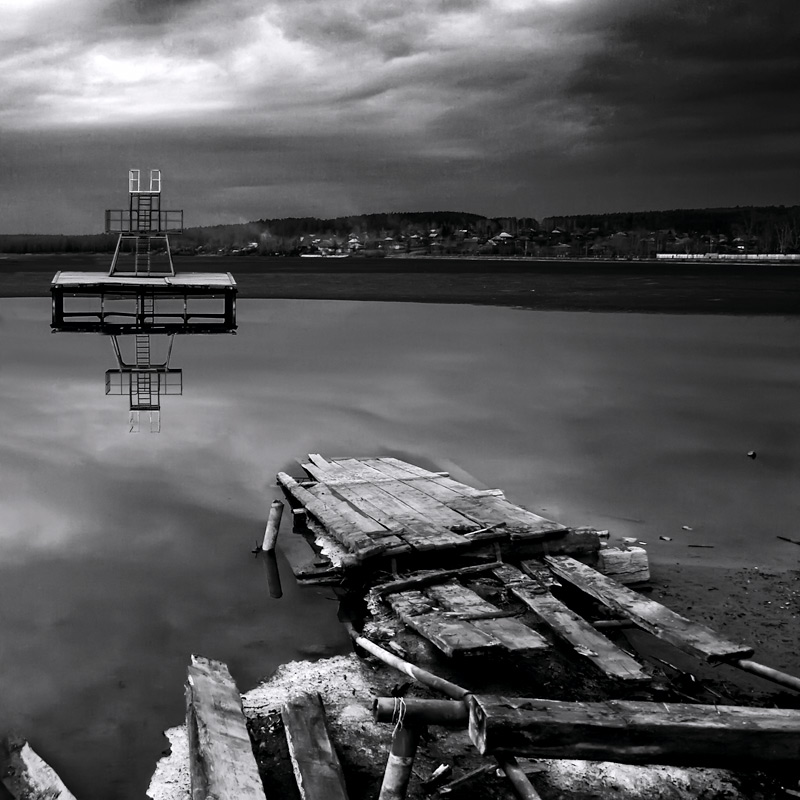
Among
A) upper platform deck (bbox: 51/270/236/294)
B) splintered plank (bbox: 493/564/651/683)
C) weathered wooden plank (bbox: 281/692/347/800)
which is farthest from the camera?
upper platform deck (bbox: 51/270/236/294)

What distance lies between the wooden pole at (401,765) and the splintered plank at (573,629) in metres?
2.34

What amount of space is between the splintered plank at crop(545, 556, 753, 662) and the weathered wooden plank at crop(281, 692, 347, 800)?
305cm

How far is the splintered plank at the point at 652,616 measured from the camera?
7.24 metres

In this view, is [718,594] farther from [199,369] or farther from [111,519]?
[199,369]

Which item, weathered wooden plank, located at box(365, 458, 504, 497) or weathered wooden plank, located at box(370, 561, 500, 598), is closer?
weathered wooden plank, located at box(370, 561, 500, 598)

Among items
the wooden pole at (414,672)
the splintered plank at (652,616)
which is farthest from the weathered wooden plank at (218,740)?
the splintered plank at (652,616)

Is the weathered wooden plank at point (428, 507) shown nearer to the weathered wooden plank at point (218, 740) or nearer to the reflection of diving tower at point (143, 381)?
the weathered wooden plank at point (218, 740)

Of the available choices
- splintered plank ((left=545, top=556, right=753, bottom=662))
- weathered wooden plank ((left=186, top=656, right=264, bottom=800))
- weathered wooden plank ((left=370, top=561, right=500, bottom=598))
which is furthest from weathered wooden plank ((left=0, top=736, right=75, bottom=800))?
splintered plank ((left=545, top=556, right=753, bottom=662))

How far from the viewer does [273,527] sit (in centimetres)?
1148

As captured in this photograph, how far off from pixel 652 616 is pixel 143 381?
2160 centimetres

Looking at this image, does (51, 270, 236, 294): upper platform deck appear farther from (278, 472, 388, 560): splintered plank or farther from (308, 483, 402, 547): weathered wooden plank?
(278, 472, 388, 560): splintered plank

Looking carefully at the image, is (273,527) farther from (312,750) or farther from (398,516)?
(312,750)

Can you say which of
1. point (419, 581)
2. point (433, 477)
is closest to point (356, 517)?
point (419, 581)

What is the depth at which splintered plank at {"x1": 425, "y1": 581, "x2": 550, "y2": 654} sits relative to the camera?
7.27 meters
